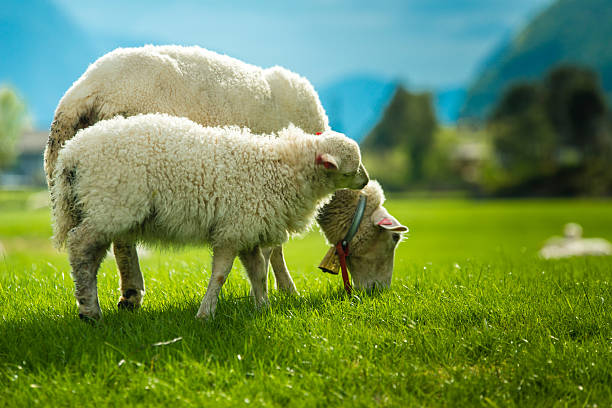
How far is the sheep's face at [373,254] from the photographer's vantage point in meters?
5.77

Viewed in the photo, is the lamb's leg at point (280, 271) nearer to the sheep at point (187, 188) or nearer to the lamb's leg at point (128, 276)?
the sheep at point (187, 188)

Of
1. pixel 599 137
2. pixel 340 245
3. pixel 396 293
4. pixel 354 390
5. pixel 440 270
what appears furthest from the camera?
pixel 599 137

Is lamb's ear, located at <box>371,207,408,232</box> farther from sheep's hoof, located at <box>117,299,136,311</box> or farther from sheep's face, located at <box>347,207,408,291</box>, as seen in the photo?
sheep's hoof, located at <box>117,299,136,311</box>

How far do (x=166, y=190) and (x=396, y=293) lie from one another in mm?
2435

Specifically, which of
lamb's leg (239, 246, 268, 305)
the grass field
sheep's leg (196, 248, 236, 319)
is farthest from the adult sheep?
sheep's leg (196, 248, 236, 319)

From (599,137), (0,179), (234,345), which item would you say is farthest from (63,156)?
(0,179)

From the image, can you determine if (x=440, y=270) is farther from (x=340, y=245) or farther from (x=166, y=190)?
(x=166, y=190)

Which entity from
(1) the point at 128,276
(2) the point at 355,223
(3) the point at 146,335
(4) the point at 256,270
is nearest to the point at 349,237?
(2) the point at 355,223

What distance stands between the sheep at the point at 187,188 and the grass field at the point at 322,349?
47 cm

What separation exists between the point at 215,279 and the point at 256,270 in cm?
55

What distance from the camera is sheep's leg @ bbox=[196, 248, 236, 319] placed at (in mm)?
4387

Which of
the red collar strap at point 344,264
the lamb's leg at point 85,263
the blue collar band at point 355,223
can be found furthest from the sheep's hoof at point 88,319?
the blue collar band at point 355,223

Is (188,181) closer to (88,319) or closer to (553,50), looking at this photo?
(88,319)

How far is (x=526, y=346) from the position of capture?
3.92m
